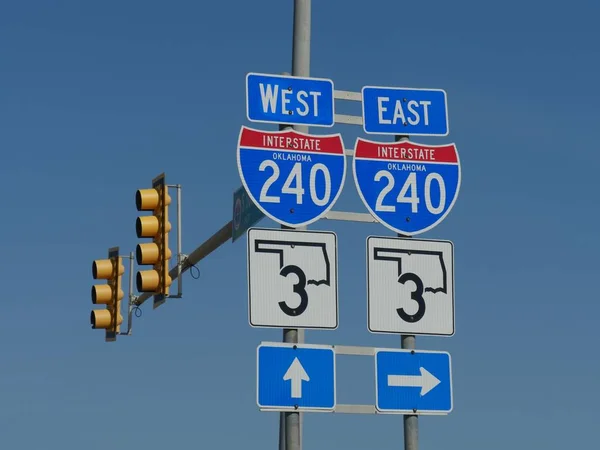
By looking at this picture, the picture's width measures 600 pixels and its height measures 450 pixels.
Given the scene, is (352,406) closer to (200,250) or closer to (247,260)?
(247,260)

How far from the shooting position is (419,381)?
37.2ft

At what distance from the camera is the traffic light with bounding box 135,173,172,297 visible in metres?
17.4

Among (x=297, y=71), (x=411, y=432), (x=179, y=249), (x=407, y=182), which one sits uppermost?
(x=297, y=71)

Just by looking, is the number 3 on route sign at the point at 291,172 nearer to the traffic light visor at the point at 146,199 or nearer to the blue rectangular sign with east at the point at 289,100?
the blue rectangular sign with east at the point at 289,100

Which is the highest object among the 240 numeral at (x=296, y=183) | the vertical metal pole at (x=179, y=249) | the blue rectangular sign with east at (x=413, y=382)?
the vertical metal pole at (x=179, y=249)

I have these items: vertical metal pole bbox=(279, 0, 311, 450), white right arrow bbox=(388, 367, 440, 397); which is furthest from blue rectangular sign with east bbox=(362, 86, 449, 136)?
white right arrow bbox=(388, 367, 440, 397)

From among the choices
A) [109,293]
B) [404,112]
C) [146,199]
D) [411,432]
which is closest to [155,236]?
[146,199]

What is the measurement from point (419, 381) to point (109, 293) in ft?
30.9

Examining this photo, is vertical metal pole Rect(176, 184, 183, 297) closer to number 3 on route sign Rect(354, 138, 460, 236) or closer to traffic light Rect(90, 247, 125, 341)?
traffic light Rect(90, 247, 125, 341)

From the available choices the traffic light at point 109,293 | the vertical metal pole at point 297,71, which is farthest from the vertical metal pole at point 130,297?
the vertical metal pole at point 297,71

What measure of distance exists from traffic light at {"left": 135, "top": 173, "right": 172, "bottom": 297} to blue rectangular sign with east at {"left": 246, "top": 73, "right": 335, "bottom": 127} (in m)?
6.19

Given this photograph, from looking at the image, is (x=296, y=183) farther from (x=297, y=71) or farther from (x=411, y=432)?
(x=411, y=432)

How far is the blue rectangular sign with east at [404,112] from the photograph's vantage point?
1194 cm

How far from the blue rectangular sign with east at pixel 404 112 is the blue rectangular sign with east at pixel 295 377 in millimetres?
2213
